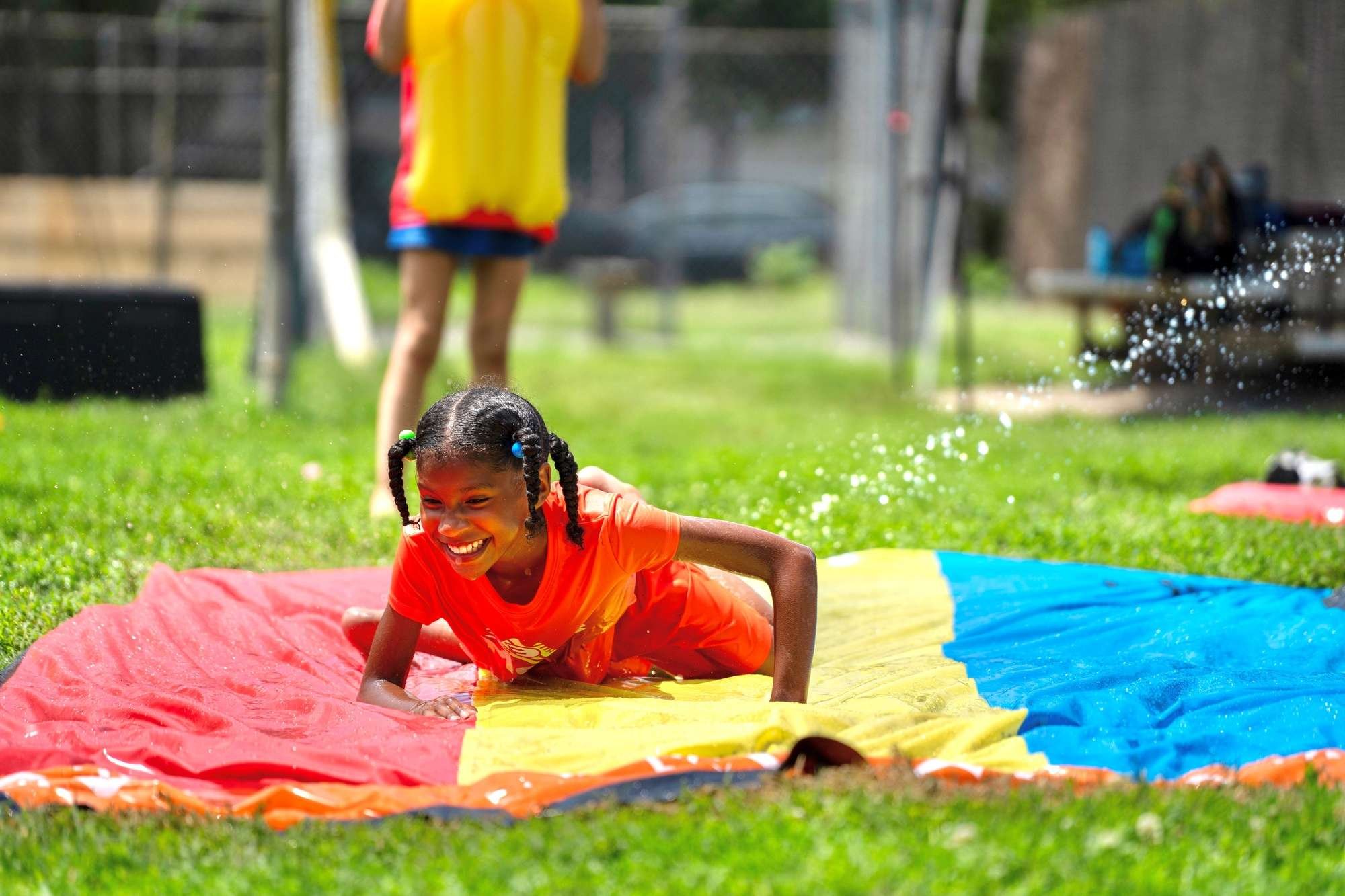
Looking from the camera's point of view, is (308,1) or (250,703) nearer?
(250,703)

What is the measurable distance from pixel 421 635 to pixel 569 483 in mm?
781

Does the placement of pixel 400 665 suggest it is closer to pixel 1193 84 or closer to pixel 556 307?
pixel 556 307

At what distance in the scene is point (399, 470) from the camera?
332 cm

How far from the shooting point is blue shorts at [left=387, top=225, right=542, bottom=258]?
18.2 feet

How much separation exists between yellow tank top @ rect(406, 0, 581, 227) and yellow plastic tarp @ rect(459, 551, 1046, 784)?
2308 millimetres

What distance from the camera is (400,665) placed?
3387 millimetres

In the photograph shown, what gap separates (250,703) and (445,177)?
8.70ft

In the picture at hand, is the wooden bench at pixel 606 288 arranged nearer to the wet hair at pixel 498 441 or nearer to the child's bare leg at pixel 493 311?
the child's bare leg at pixel 493 311

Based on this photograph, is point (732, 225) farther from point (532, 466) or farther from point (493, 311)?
point (532, 466)

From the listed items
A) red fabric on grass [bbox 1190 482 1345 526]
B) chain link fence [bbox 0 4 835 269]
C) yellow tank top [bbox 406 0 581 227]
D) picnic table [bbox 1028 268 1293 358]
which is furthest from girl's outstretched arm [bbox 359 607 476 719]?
chain link fence [bbox 0 4 835 269]

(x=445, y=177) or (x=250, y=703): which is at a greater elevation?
(x=445, y=177)

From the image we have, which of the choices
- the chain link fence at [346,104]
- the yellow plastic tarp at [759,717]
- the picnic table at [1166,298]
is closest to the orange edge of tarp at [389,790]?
the yellow plastic tarp at [759,717]

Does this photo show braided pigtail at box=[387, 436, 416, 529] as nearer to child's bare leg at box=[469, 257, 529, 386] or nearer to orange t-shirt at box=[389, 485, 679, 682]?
orange t-shirt at box=[389, 485, 679, 682]

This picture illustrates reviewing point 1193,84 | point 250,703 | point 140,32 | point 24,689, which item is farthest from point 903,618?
point 140,32
